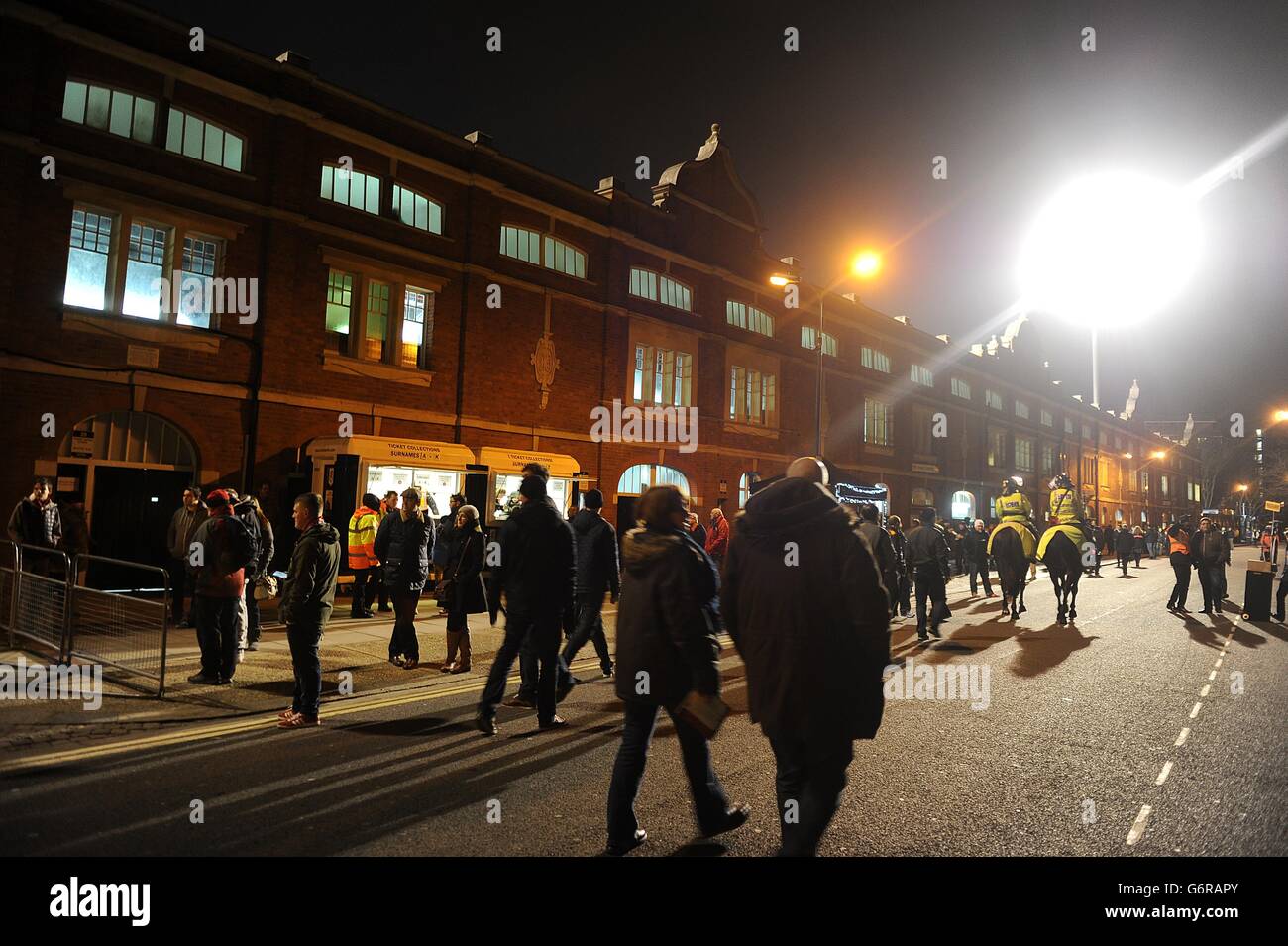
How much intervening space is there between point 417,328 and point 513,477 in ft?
14.0

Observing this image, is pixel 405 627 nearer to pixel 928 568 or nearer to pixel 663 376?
pixel 928 568

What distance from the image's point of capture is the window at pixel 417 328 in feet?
58.3

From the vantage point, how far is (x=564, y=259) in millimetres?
21484

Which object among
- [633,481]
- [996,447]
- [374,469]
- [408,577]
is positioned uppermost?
[996,447]

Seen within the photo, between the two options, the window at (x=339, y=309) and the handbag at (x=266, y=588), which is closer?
the handbag at (x=266, y=588)

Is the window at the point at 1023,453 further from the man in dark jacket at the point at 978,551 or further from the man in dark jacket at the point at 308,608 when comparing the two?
the man in dark jacket at the point at 308,608

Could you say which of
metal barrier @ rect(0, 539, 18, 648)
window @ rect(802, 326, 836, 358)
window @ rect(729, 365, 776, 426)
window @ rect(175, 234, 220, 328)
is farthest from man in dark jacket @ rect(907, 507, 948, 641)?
window @ rect(802, 326, 836, 358)

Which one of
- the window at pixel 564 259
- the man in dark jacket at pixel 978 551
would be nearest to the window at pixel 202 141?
the window at pixel 564 259

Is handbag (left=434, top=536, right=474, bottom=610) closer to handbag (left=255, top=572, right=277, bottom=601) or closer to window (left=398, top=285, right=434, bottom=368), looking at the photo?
handbag (left=255, top=572, right=277, bottom=601)

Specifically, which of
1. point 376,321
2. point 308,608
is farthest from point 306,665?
point 376,321

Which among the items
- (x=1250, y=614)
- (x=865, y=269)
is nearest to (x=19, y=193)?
(x=865, y=269)

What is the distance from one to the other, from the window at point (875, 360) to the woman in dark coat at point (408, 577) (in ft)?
95.1

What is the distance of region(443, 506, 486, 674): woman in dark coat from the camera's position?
25.9 feet
